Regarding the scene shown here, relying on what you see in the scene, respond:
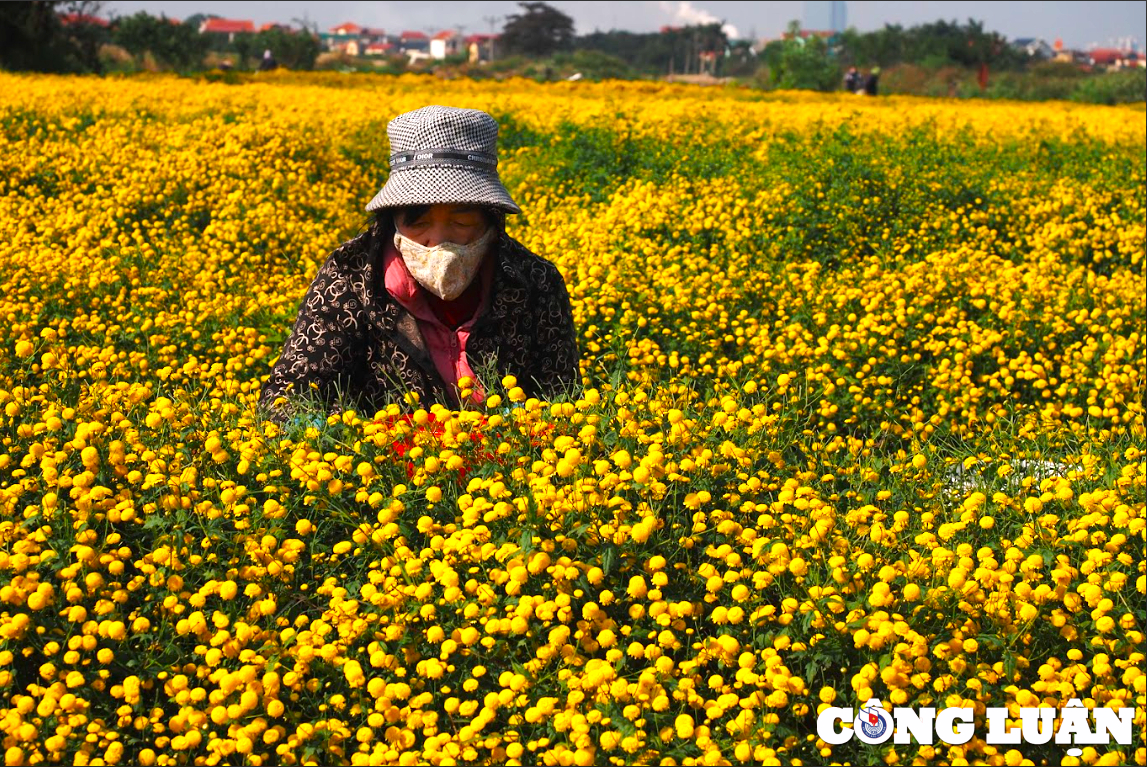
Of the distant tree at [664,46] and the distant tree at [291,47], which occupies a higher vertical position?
the distant tree at [664,46]

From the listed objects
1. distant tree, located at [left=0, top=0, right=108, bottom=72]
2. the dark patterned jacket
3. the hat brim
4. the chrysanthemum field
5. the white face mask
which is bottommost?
the chrysanthemum field

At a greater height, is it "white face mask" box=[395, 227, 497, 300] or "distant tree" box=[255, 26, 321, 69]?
"distant tree" box=[255, 26, 321, 69]

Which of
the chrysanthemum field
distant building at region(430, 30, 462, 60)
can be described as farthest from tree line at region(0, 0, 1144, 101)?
distant building at region(430, 30, 462, 60)

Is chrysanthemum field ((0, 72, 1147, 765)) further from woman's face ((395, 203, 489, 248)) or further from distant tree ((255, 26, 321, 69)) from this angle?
distant tree ((255, 26, 321, 69))

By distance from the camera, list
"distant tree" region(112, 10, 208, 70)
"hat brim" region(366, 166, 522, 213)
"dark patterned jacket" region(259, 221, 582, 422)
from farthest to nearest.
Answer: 1. "distant tree" region(112, 10, 208, 70)
2. "dark patterned jacket" region(259, 221, 582, 422)
3. "hat brim" region(366, 166, 522, 213)

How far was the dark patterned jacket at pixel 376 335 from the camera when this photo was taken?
3840 millimetres

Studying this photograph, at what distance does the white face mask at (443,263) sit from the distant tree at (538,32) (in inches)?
3469

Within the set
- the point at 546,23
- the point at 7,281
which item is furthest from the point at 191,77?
the point at 546,23

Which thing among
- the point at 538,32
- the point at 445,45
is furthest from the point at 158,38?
the point at 445,45

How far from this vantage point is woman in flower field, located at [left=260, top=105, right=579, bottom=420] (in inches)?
145

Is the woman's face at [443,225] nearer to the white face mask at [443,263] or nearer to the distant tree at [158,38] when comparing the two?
the white face mask at [443,263]

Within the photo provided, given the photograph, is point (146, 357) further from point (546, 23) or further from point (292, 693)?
point (546, 23)

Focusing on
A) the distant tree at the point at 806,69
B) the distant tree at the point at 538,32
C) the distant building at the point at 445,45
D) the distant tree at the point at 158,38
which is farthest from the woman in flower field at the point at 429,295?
the distant building at the point at 445,45

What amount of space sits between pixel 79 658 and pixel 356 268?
5.17 ft
